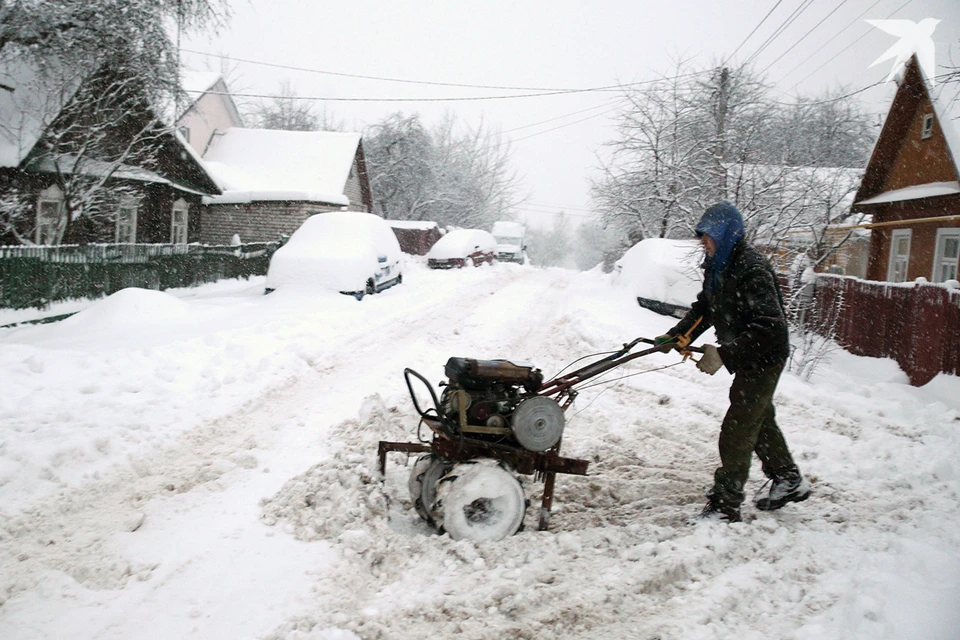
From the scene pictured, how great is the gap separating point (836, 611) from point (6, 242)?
17.3m

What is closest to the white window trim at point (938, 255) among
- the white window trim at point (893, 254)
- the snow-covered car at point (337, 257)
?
the white window trim at point (893, 254)

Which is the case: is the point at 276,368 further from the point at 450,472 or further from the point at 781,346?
the point at 781,346

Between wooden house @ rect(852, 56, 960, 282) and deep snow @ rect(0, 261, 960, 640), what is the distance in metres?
9.19

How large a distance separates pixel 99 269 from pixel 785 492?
44.2 feet

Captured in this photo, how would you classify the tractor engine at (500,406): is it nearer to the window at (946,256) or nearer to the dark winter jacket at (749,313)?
the dark winter jacket at (749,313)

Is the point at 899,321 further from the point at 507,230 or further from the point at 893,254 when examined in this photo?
the point at 507,230

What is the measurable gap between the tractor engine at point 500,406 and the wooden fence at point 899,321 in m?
6.63

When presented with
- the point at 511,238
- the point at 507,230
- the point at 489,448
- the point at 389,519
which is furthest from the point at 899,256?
the point at 507,230

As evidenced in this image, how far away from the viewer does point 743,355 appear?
3.86 m

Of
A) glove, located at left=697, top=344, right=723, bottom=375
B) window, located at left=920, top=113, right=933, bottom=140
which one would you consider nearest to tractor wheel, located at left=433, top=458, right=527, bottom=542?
glove, located at left=697, top=344, right=723, bottom=375

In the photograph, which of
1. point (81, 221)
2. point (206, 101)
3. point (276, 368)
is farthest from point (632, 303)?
point (206, 101)

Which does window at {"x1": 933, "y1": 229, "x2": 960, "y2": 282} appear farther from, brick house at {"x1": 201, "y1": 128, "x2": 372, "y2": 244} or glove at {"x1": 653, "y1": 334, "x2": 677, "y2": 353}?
brick house at {"x1": 201, "y1": 128, "x2": 372, "y2": 244}

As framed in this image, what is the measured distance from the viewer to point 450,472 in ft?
12.1

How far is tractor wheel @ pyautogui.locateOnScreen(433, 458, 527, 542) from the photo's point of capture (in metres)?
3.57
